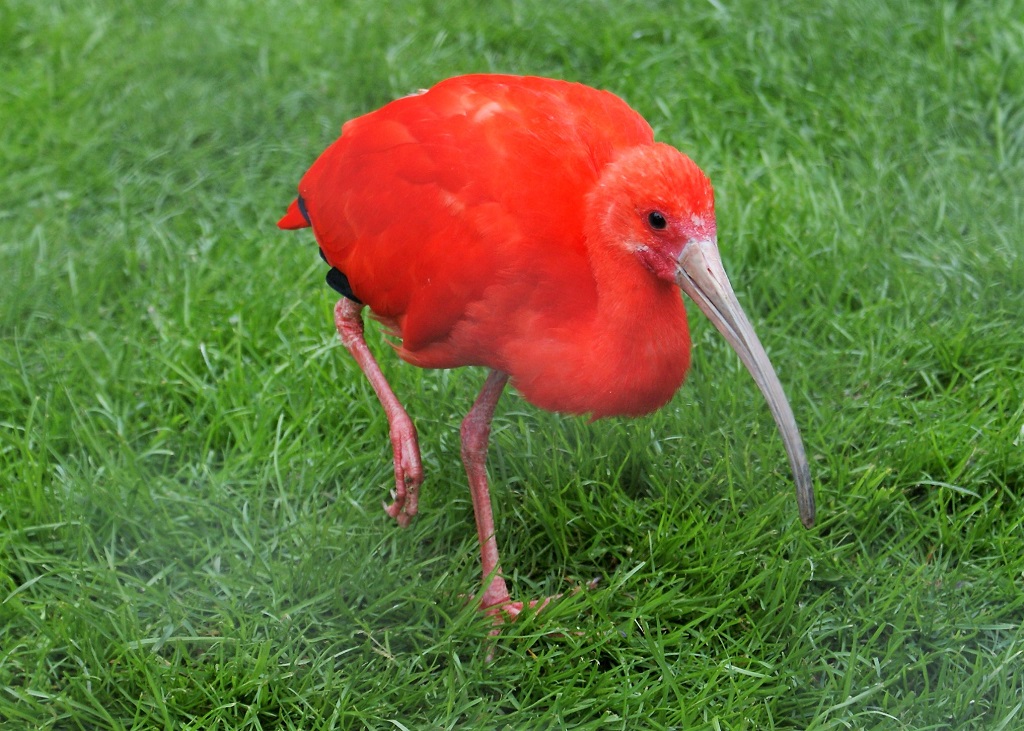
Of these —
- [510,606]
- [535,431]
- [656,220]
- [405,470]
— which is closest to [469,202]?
[656,220]

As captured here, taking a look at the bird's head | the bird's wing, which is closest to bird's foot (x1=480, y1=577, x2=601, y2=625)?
the bird's wing

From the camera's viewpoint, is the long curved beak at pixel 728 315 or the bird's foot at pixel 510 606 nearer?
the long curved beak at pixel 728 315

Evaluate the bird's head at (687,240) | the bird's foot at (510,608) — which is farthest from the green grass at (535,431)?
the bird's head at (687,240)

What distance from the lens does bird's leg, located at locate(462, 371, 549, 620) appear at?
3248 millimetres

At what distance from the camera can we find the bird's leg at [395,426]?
3.30m

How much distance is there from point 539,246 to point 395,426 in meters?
0.87

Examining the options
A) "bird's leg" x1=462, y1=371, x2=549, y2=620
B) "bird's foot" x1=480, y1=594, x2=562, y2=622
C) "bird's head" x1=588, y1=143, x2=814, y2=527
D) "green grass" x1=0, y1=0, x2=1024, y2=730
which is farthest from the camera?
"bird's leg" x1=462, y1=371, x2=549, y2=620

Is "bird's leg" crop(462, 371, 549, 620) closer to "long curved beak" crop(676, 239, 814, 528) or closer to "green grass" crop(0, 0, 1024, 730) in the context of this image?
"green grass" crop(0, 0, 1024, 730)

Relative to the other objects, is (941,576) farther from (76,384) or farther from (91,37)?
(91,37)

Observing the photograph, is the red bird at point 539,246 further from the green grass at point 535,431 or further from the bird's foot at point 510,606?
the green grass at point 535,431

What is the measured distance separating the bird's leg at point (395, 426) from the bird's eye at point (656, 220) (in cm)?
108

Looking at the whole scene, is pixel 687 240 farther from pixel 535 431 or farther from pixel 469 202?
pixel 535 431

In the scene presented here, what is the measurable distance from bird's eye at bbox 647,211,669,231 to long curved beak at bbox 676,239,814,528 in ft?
0.24

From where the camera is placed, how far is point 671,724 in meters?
2.94
